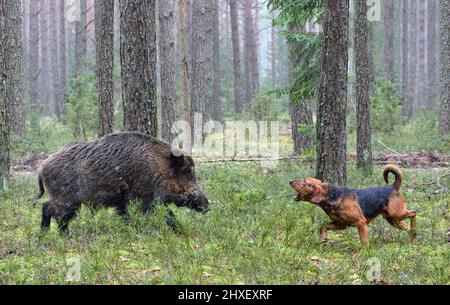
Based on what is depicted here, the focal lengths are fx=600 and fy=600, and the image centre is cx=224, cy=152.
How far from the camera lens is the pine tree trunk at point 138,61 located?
10.3 m

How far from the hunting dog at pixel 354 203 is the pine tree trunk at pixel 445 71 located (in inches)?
577

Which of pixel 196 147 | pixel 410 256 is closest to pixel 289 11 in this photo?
pixel 410 256

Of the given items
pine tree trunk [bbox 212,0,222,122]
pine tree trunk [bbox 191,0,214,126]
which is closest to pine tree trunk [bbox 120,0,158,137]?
pine tree trunk [bbox 191,0,214,126]

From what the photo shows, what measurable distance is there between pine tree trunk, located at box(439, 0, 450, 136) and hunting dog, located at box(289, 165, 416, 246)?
14665mm

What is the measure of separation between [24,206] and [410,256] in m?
6.96

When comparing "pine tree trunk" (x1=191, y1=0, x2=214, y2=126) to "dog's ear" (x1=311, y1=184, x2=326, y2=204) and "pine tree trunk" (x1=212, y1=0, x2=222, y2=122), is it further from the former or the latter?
"dog's ear" (x1=311, y1=184, x2=326, y2=204)

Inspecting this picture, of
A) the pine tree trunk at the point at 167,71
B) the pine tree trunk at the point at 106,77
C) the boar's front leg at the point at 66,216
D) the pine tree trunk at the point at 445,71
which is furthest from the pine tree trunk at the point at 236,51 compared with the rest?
the boar's front leg at the point at 66,216

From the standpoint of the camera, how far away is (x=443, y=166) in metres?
16.1

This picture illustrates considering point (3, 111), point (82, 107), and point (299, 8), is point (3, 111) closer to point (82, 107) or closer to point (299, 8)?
point (299, 8)

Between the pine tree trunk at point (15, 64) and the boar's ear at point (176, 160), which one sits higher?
the pine tree trunk at point (15, 64)

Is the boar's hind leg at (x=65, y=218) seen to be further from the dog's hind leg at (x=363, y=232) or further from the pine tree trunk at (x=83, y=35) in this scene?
Result: the pine tree trunk at (x=83, y=35)

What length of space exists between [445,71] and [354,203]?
51.3 feet

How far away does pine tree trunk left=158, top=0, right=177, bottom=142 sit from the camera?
18.1 metres

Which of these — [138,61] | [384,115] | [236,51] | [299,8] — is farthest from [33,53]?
[138,61]
